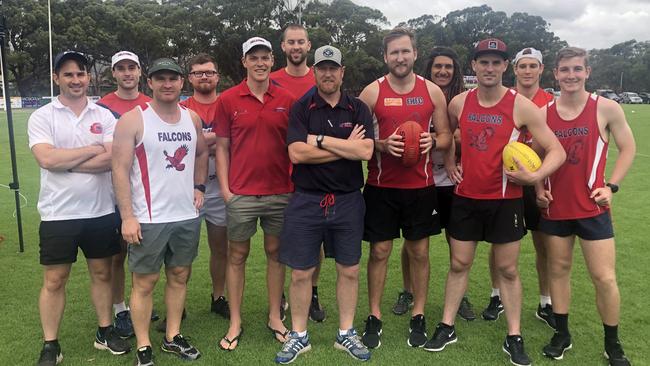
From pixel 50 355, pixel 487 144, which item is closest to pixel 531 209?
pixel 487 144

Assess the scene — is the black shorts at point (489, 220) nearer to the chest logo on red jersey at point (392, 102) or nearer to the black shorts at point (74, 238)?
the chest logo on red jersey at point (392, 102)

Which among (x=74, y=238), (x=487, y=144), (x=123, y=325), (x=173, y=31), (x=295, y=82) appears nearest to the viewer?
(x=74, y=238)

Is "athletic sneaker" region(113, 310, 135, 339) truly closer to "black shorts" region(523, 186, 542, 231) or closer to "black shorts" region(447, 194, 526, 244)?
"black shorts" region(447, 194, 526, 244)

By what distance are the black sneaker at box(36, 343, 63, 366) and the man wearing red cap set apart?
2916 millimetres

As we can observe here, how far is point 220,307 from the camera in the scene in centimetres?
484

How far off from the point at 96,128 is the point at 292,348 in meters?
2.28

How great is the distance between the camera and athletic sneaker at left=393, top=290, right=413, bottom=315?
482cm

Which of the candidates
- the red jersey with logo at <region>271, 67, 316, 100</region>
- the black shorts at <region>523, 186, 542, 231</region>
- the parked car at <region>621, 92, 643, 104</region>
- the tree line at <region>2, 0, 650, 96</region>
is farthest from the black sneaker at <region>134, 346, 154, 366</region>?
the parked car at <region>621, 92, 643, 104</region>

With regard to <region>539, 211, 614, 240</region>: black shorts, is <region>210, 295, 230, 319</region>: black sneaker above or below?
below

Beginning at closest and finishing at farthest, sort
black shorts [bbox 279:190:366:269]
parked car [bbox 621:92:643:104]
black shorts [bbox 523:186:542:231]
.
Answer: black shorts [bbox 279:190:366:269], black shorts [bbox 523:186:542:231], parked car [bbox 621:92:643:104]

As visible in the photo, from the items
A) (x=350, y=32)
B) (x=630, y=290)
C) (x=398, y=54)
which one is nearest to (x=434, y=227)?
(x=398, y=54)

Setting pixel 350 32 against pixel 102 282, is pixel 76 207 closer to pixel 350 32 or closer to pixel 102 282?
pixel 102 282

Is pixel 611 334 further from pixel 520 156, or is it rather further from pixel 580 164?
pixel 520 156

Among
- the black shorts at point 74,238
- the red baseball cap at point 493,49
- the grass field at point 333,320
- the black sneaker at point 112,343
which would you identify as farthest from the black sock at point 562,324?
the black shorts at point 74,238
